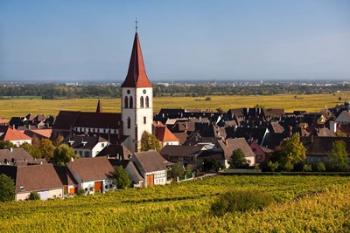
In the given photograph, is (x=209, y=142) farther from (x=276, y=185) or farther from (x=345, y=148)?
(x=276, y=185)

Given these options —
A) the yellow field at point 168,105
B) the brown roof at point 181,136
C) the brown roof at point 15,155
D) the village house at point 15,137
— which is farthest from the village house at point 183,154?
the yellow field at point 168,105

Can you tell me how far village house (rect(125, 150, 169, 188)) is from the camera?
45.2 m

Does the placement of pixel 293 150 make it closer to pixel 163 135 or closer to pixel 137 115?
pixel 137 115

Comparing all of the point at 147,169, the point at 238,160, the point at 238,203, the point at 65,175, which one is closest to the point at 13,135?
the point at 147,169

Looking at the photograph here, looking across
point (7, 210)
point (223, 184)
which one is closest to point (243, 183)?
point (223, 184)

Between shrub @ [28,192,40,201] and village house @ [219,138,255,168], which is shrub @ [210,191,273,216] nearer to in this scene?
shrub @ [28,192,40,201]

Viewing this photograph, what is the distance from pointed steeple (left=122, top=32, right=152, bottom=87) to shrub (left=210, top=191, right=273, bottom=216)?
34.4 metres

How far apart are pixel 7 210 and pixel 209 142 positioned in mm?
28715

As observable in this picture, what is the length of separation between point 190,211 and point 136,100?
1185 inches

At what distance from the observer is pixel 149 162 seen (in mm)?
46938

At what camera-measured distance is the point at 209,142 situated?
2329 inches

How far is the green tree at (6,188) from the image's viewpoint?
36312 mm

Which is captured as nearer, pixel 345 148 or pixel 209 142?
pixel 345 148

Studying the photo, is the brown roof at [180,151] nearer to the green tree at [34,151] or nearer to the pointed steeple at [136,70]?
the pointed steeple at [136,70]
